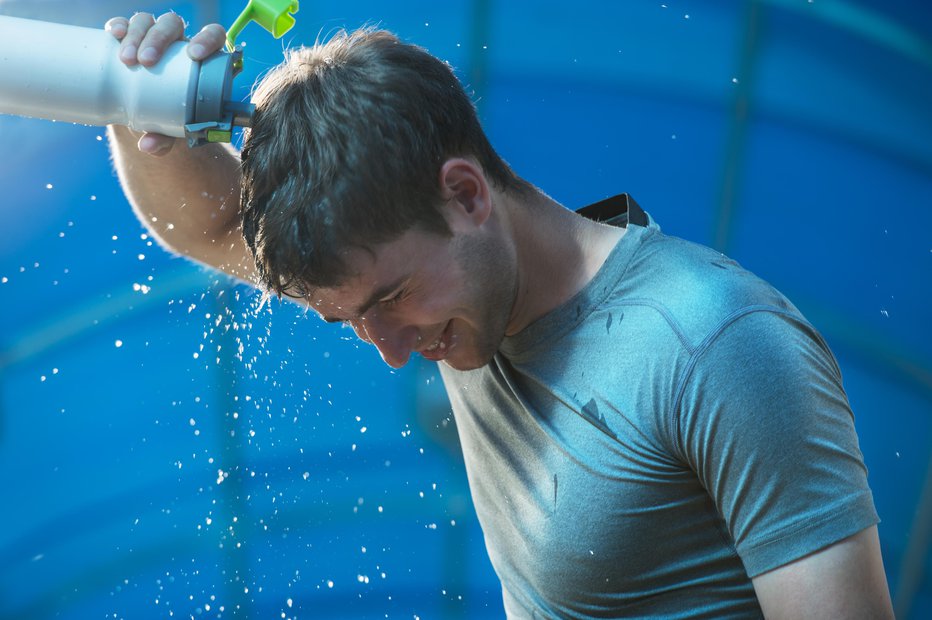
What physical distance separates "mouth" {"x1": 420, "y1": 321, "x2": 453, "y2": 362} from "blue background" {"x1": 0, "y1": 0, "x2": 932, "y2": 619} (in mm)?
972

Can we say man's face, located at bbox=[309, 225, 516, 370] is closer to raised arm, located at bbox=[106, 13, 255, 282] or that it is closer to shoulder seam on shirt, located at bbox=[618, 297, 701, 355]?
shoulder seam on shirt, located at bbox=[618, 297, 701, 355]

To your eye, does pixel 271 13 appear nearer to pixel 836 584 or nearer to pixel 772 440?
pixel 772 440

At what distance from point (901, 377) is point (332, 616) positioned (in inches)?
53.3

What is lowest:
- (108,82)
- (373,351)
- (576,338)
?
(373,351)

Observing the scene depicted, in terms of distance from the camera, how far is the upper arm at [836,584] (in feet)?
3.42

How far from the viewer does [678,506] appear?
1.17m

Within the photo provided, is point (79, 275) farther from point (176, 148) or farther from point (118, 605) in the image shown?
point (176, 148)

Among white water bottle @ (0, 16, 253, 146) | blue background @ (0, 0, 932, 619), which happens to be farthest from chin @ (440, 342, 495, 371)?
blue background @ (0, 0, 932, 619)

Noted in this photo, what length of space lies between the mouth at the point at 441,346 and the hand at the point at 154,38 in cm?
40

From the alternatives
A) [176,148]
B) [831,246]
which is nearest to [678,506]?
[176,148]

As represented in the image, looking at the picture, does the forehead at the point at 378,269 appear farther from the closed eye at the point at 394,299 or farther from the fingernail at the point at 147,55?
the fingernail at the point at 147,55

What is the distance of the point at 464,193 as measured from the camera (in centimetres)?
120

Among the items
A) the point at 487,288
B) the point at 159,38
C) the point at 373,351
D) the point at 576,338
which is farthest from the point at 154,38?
the point at 373,351

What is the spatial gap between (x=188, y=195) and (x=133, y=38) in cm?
34
